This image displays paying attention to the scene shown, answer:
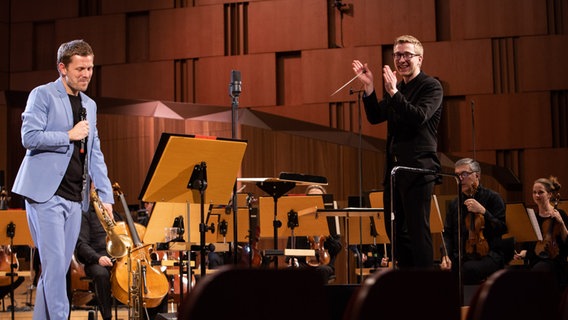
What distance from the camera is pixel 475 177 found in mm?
5312

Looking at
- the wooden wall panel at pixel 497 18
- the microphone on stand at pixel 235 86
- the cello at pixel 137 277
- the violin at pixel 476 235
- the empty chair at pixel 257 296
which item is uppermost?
the wooden wall panel at pixel 497 18

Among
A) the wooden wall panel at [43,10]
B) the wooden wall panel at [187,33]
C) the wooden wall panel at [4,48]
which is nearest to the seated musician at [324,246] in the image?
the wooden wall panel at [187,33]

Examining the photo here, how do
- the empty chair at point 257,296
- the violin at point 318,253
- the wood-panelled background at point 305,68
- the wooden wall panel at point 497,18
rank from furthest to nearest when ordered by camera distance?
1. the wooden wall panel at point 497,18
2. the wood-panelled background at point 305,68
3. the violin at point 318,253
4. the empty chair at point 257,296

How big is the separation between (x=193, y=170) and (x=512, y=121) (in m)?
6.54

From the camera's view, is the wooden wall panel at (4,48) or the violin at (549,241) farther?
the wooden wall panel at (4,48)

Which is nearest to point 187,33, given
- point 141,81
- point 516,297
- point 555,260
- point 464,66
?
point 141,81

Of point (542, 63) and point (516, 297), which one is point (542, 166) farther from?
point (516, 297)

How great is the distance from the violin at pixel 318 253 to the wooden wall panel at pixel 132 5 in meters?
5.29

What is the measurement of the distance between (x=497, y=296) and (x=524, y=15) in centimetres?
864

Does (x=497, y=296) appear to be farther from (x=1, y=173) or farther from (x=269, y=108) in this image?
(x=269, y=108)

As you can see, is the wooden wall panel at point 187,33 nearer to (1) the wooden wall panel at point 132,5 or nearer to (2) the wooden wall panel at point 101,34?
(1) the wooden wall panel at point 132,5

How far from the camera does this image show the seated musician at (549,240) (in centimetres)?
544

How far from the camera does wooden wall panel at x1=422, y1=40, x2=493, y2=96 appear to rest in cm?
955

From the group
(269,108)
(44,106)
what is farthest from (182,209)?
(269,108)
